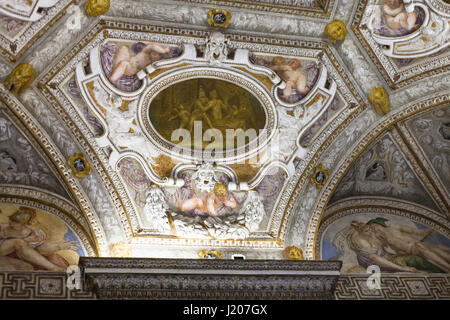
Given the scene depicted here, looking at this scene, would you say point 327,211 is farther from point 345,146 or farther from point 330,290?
point 330,290

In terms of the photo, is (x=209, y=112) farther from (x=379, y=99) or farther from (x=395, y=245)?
(x=395, y=245)

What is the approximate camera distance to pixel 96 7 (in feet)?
31.1

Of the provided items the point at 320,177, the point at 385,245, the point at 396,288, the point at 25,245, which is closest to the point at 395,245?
the point at 385,245

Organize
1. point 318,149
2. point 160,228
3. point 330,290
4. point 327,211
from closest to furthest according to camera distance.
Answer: point 330,290 < point 160,228 < point 318,149 < point 327,211

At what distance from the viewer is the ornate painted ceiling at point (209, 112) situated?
9969mm

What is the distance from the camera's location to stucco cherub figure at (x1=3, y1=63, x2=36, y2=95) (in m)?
9.48

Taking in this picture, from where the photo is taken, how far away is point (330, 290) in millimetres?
9789

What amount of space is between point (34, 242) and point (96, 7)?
426cm

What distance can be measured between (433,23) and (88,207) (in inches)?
284

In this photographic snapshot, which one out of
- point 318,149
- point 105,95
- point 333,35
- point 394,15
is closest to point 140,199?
point 105,95

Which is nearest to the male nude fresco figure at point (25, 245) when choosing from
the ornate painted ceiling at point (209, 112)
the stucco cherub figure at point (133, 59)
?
the ornate painted ceiling at point (209, 112)

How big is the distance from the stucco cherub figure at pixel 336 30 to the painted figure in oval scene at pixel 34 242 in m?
6.08

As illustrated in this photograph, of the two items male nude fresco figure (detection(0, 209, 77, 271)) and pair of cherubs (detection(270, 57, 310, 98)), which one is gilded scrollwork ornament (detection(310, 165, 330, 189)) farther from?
male nude fresco figure (detection(0, 209, 77, 271))

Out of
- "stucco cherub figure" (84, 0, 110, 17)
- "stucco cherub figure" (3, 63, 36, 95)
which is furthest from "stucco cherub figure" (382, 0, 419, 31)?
"stucco cherub figure" (3, 63, 36, 95)
